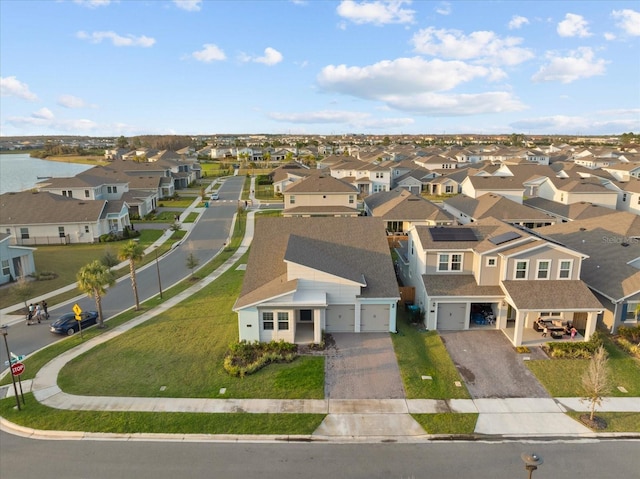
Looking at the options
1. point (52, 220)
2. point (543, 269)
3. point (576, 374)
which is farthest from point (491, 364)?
point (52, 220)

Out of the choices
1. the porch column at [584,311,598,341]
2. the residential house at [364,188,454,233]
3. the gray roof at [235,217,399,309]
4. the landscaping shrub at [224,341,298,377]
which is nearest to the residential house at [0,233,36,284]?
the gray roof at [235,217,399,309]

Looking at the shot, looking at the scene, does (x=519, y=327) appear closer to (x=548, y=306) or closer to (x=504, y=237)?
(x=548, y=306)

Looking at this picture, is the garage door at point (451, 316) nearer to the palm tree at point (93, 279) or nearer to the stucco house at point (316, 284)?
the stucco house at point (316, 284)

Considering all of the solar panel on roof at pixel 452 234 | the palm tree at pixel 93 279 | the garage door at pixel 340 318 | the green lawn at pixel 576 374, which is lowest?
the green lawn at pixel 576 374

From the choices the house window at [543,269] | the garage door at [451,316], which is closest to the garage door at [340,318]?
the garage door at [451,316]

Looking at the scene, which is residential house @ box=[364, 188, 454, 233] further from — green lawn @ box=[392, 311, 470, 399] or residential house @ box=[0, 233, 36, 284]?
residential house @ box=[0, 233, 36, 284]

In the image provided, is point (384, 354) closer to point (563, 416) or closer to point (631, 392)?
point (563, 416)
